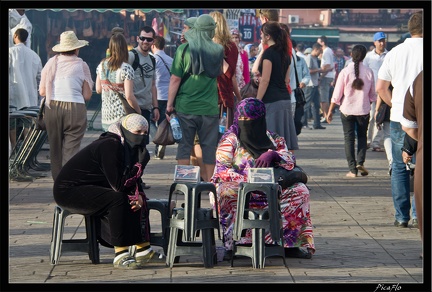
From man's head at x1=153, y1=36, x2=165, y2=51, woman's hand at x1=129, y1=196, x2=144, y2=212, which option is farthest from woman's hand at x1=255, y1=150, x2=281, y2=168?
man's head at x1=153, y1=36, x2=165, y2=51

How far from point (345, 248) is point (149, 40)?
4.77 m

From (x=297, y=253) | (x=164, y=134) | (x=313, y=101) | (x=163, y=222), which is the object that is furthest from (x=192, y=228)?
(x=313, y=101)

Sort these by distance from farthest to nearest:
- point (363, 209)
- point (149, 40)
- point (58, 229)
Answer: point (149, 40), point (363, 209), point (58, 229)

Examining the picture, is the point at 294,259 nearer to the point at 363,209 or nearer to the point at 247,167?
the point at 247,167

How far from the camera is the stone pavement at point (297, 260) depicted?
6941 mm

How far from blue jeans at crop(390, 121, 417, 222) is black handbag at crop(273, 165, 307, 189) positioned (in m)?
1.70

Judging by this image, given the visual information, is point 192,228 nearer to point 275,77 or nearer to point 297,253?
point 297,253

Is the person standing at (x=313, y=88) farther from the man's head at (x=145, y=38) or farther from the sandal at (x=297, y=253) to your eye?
the sandal at (x=297, y=253)

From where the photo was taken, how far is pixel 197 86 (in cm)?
1061

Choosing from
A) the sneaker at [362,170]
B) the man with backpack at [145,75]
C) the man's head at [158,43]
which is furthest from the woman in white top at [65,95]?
the sneaker at [362,170]

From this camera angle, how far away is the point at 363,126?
1366cm

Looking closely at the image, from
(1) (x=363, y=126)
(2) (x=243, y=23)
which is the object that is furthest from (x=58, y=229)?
(2) (x=243, y=23)

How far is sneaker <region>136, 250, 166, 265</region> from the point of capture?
300 inches
